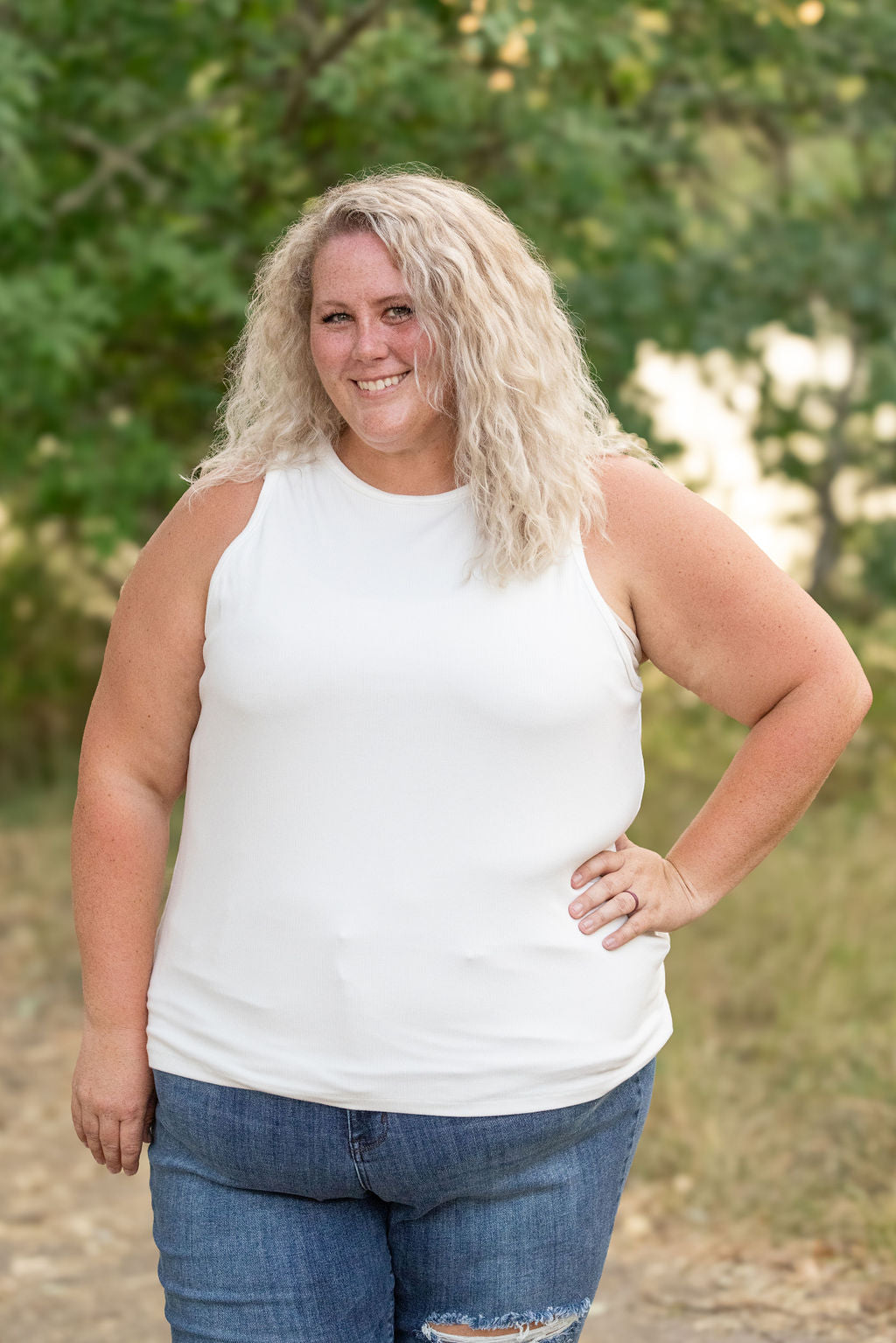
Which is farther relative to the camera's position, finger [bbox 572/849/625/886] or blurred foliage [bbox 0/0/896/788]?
blurred foliage [bbox 0/0/896/788]

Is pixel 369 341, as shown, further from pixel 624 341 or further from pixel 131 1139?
pixel 624 341

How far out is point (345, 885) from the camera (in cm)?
149

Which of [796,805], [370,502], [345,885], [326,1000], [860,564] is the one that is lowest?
[860,564]

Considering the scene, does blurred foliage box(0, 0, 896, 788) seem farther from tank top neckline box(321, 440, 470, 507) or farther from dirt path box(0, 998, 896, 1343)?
tank top neckline box(321, 440, 470, 507)

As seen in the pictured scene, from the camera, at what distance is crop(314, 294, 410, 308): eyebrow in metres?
1.56

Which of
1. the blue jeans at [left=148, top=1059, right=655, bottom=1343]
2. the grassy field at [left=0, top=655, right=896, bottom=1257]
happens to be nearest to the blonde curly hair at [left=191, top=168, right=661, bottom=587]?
the blue jeans at [left=148, top=1059, right=655, bottom=1343]

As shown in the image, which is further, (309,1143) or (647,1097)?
(647,1097)

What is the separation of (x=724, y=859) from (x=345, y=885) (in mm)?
504

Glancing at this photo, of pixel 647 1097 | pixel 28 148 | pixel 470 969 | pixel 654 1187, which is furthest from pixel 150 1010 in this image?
pixel 28 148

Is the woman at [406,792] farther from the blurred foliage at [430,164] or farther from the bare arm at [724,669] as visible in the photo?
the blurred foliage at [430,164]

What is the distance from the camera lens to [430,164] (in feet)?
15.9

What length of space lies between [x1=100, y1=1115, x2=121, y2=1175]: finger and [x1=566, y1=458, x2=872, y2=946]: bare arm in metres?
0.63

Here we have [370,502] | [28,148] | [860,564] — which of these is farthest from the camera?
[860,564]

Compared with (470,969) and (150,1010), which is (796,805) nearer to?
(470,969)
